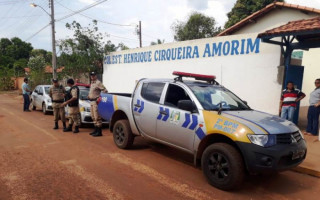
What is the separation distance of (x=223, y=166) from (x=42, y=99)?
34.9 feet

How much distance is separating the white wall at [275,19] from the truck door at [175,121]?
1201cm

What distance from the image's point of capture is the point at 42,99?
1204 cm

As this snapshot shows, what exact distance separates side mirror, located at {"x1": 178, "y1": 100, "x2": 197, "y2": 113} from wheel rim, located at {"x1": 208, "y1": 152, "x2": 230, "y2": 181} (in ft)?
2.75

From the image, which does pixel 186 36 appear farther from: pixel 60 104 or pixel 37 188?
pixel 37 188

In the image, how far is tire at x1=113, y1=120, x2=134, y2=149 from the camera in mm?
5754

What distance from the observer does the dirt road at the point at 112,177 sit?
3680 millimetres

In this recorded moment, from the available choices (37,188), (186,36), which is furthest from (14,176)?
(186,36)

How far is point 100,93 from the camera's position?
706 cm

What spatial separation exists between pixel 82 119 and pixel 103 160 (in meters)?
A: 3.52

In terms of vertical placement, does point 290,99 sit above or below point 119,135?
above

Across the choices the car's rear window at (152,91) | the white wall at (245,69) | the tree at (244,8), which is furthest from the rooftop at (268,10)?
the car's rear window at (152,91)

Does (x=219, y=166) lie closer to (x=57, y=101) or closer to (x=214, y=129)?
(x=214, y=129)

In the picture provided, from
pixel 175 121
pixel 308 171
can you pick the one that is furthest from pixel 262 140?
pixel 308 171

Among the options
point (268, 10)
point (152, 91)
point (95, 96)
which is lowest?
point (95, 96)
